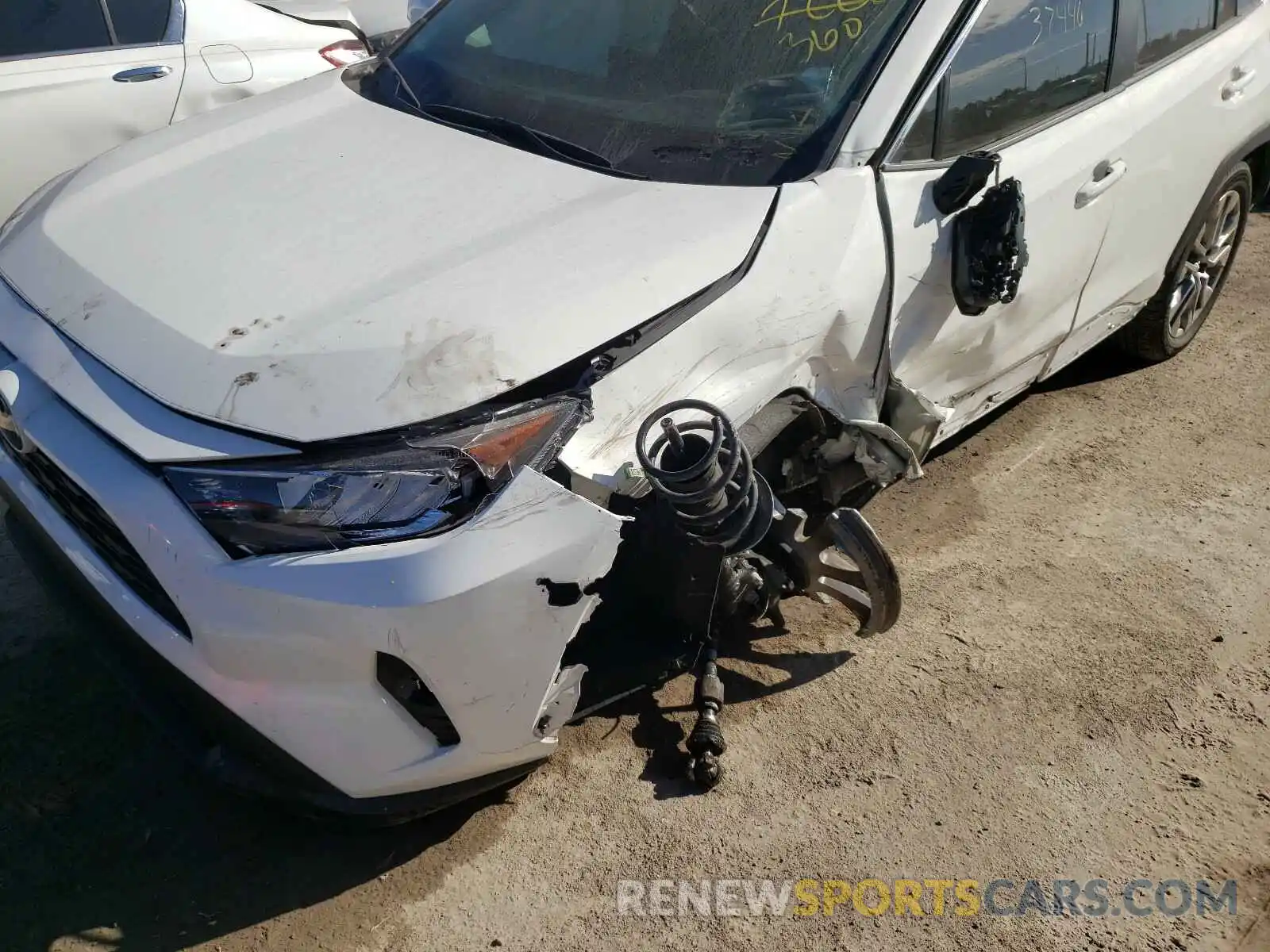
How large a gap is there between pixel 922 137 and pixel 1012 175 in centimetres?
36

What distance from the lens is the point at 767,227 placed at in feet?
8.03

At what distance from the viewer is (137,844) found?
2.48 m

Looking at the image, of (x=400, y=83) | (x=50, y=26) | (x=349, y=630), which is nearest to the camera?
(x=349, y=630)

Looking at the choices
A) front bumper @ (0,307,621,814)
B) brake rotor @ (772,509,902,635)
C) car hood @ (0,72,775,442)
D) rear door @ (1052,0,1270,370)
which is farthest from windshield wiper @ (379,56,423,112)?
rear door @ (1052,0,1270,370)

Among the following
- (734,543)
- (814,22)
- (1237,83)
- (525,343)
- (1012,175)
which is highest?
(814,22)

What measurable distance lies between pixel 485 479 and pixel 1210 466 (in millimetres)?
2920

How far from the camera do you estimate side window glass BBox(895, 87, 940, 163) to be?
8.81 ft

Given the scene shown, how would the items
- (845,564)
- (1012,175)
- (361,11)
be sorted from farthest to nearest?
(361,11) → (1012,175) → (845,564)

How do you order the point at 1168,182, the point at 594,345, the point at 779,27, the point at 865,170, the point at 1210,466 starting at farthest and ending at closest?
the point at 1210,466 < the point at 1168,182 < the point at 779,27 < the point at 865,170 < the point at 594,345

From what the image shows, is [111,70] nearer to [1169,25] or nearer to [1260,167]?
[1169,25]

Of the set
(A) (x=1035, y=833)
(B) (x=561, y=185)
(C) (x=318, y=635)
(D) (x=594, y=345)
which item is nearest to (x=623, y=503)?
(D) (x=594, y=345)

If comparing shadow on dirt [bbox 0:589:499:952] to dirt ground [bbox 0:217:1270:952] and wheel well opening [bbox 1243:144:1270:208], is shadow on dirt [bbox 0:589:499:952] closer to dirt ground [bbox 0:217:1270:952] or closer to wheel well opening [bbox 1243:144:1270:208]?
dirt ground [bbox 0:217:1270:952]

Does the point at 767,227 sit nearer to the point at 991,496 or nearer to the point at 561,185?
the point at 561,185

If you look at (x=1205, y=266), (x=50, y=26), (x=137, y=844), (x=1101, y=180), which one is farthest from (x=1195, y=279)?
(x=50, y=26)
